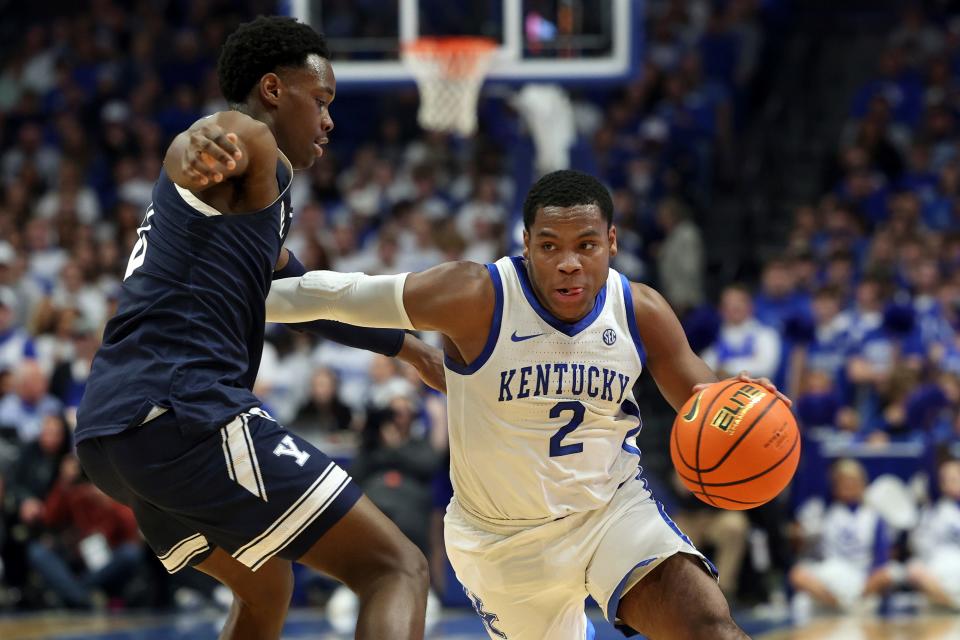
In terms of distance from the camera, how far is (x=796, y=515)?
10.1 meters

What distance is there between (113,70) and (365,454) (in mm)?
8648

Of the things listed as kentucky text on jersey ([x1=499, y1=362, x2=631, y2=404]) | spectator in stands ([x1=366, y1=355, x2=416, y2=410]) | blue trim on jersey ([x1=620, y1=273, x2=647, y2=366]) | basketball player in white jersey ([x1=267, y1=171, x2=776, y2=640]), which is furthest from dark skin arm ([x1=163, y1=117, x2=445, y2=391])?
spectator in stands ([x1=366, y1=355, x2=416, y2=410])

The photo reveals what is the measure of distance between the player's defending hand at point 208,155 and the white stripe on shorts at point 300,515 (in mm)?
883

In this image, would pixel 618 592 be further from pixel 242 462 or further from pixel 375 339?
pixel 242 462

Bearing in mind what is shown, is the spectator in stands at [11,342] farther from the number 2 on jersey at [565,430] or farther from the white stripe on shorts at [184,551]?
the number 2 on jersey at [565,430]

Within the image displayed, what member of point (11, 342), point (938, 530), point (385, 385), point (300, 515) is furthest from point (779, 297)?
point (300, 515)

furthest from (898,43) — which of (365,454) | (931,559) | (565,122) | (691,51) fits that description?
(365,454)

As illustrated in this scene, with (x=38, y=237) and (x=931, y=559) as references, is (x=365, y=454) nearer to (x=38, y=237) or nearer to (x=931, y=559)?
(x=931, y=559)

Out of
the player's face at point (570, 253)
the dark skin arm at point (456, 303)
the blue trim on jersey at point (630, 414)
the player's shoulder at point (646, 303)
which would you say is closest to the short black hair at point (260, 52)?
the dark skin arm at point (456, 303)

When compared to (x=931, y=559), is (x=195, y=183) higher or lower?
higher

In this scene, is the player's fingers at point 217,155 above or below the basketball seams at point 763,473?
above

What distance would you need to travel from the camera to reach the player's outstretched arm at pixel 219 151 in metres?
3.87

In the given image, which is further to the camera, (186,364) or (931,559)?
(931,559)

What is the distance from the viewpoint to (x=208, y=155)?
3.86 meters
